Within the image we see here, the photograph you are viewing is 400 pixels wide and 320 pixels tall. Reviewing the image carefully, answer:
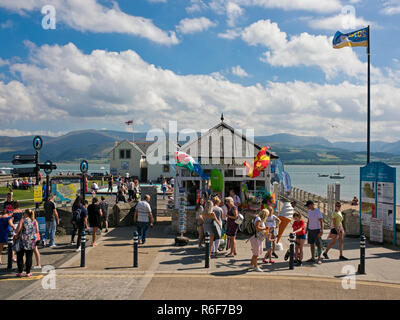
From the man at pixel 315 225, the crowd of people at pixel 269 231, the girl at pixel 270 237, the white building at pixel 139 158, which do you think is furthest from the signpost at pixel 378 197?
the white building at pixel 139 158

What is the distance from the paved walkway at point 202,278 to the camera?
24.5 feet

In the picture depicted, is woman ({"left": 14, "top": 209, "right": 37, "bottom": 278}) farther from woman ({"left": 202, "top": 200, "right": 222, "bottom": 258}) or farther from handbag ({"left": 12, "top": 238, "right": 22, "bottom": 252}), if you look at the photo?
woman ({"left": 202, "top": 200, "right": 222, "bottom": 258})

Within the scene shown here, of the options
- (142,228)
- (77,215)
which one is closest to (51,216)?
(77,215)

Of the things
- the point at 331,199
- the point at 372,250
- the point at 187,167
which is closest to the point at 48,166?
the point at 187,167

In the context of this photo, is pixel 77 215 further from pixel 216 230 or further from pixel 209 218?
pixel 216 230

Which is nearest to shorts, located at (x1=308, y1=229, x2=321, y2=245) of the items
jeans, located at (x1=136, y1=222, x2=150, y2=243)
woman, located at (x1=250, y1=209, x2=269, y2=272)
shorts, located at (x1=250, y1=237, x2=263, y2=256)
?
woman, located at (x1=250, y1=209, x2=269, y2=272)

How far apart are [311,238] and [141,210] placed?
5796 millimetres

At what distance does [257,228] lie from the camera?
9289 millimetres

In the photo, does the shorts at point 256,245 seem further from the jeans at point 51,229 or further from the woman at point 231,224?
the jeans at point 51,229

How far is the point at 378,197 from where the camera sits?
12.7m

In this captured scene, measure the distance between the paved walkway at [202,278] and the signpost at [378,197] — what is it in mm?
1208

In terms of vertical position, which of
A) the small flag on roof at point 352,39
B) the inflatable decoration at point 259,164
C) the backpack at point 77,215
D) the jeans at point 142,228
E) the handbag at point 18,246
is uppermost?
the small flag on roof at point 352,39

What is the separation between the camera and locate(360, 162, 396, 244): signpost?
12102mm
